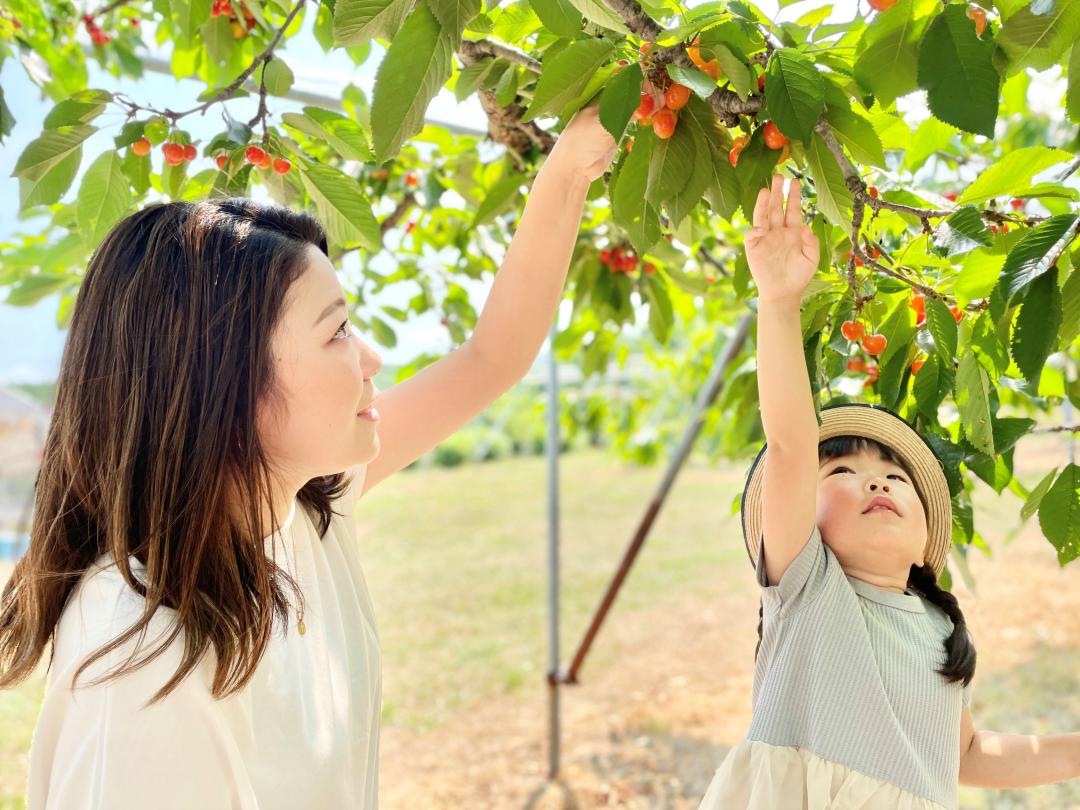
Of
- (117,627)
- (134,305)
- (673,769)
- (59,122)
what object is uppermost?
(59,122)

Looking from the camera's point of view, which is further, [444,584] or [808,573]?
[444,584]

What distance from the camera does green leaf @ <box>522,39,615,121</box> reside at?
86 centimetres

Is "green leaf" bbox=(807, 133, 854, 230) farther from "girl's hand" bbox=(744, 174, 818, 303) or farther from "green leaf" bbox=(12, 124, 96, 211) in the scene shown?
"green leaf" bbox=(12, 124, 96, 211)

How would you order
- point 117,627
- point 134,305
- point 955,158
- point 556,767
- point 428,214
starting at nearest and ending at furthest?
point 117,627 < point 134,305 < point 955,158 < point 428,214 < point 556,767

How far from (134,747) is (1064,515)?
97 cm

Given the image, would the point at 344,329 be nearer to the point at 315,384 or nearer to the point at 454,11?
the point at 315,384

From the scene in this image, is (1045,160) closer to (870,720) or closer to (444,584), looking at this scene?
(870,720)

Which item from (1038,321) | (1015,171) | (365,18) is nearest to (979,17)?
(1015,171)

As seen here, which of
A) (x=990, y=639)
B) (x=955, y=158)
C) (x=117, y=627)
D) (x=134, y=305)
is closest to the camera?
(x=117, y=627)

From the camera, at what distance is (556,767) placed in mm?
3641

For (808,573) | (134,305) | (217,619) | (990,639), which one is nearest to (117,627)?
(217,619)

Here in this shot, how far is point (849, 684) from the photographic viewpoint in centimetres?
105

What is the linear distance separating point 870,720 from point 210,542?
0.72 meters

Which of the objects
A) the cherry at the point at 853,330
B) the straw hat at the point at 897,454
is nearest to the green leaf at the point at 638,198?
the cherry at the point at 853,330
